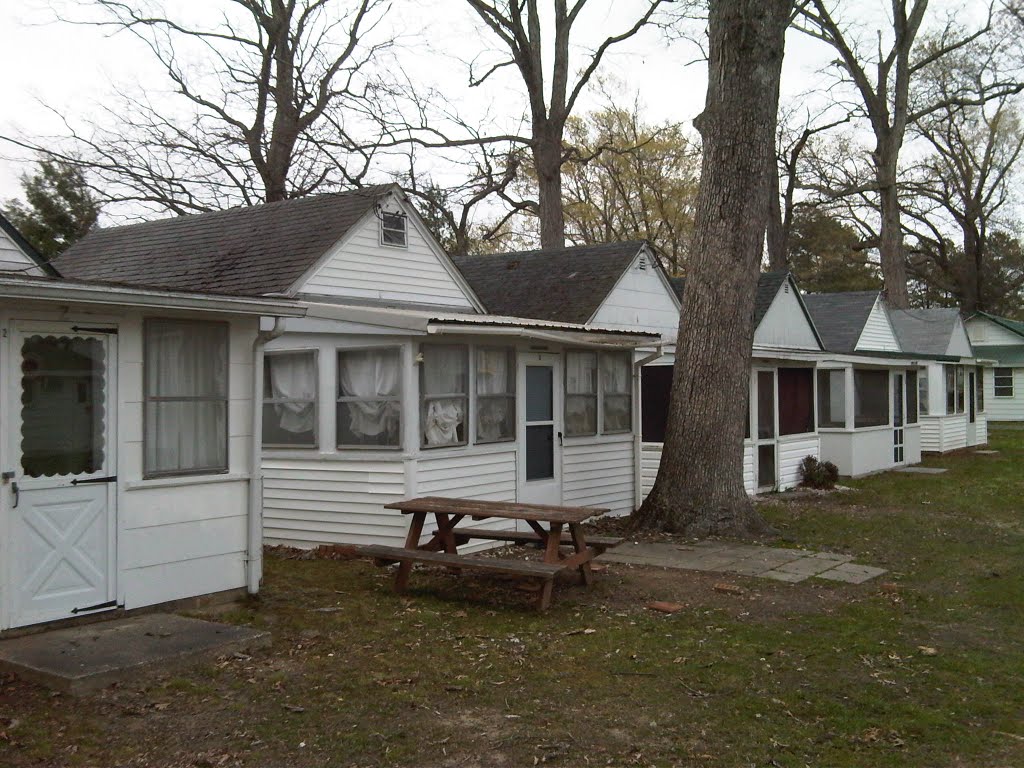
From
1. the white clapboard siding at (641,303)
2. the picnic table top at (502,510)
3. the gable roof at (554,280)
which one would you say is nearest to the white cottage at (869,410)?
the white clapboard siding at (641,303)

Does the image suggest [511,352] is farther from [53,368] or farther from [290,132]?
[290,132]

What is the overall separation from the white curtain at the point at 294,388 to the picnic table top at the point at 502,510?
95.1 inches

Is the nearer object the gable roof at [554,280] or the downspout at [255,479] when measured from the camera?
the downspout at [255,479]

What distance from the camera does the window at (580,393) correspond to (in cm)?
1281

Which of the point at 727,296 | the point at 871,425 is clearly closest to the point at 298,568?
the point at 727,296

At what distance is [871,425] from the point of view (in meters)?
21.1

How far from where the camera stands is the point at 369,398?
10602 mm

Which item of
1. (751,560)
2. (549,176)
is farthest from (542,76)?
(751,560)

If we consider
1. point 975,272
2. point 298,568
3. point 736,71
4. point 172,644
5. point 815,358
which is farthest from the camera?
point 975,272

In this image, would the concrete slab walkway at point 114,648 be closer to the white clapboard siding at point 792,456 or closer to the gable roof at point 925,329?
the white clapboard siding at point 792,456

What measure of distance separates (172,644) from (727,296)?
311 inches

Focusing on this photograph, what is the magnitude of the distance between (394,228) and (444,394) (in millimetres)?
5588

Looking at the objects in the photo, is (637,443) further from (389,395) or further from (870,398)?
(870,398)

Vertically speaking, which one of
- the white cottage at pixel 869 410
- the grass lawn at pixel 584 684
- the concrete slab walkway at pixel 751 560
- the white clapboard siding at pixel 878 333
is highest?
the white clapboard siding at pixel 878 333
